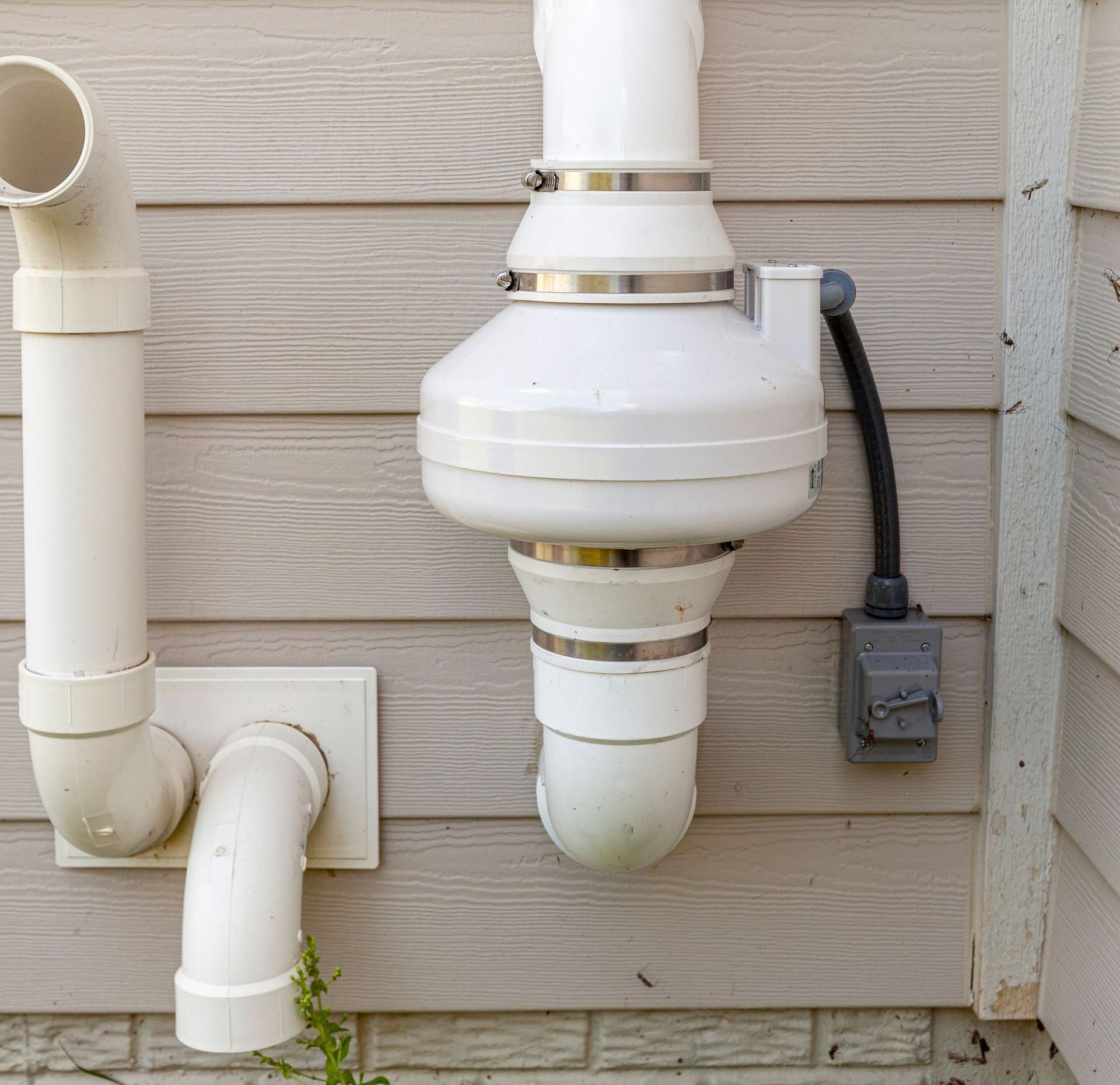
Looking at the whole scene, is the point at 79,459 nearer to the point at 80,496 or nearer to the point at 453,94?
the point at 80,496

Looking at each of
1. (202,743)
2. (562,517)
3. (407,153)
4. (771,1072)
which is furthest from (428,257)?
(771,1072)

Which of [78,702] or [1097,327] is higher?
[1097,327]

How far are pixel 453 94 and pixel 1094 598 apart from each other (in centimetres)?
75

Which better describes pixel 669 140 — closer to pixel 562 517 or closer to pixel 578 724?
pixel 562 517

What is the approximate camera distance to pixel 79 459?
0.98 metres

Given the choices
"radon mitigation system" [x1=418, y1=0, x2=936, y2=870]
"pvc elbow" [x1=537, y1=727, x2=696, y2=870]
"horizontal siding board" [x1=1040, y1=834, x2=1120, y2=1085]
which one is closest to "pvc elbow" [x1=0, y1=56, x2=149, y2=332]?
"radon mitigation system" [x1=418, y1=0, x2=936, y2=870]

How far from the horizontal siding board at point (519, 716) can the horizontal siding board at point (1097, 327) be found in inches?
9.7

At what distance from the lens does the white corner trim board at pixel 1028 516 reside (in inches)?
42.8

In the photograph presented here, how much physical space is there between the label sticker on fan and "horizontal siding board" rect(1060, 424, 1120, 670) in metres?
0.30

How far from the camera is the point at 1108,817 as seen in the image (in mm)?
1065

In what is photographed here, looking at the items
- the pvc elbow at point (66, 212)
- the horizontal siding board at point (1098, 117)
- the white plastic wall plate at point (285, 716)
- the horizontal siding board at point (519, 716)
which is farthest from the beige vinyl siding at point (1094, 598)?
the pvc elbow at point (66, 212)

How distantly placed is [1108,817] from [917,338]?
1.57 ft

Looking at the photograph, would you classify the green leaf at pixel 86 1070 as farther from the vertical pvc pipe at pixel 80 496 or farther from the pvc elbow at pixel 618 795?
the pvc elbow at pixel 618 795

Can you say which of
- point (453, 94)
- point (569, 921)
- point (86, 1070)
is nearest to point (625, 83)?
point (453, 94)
